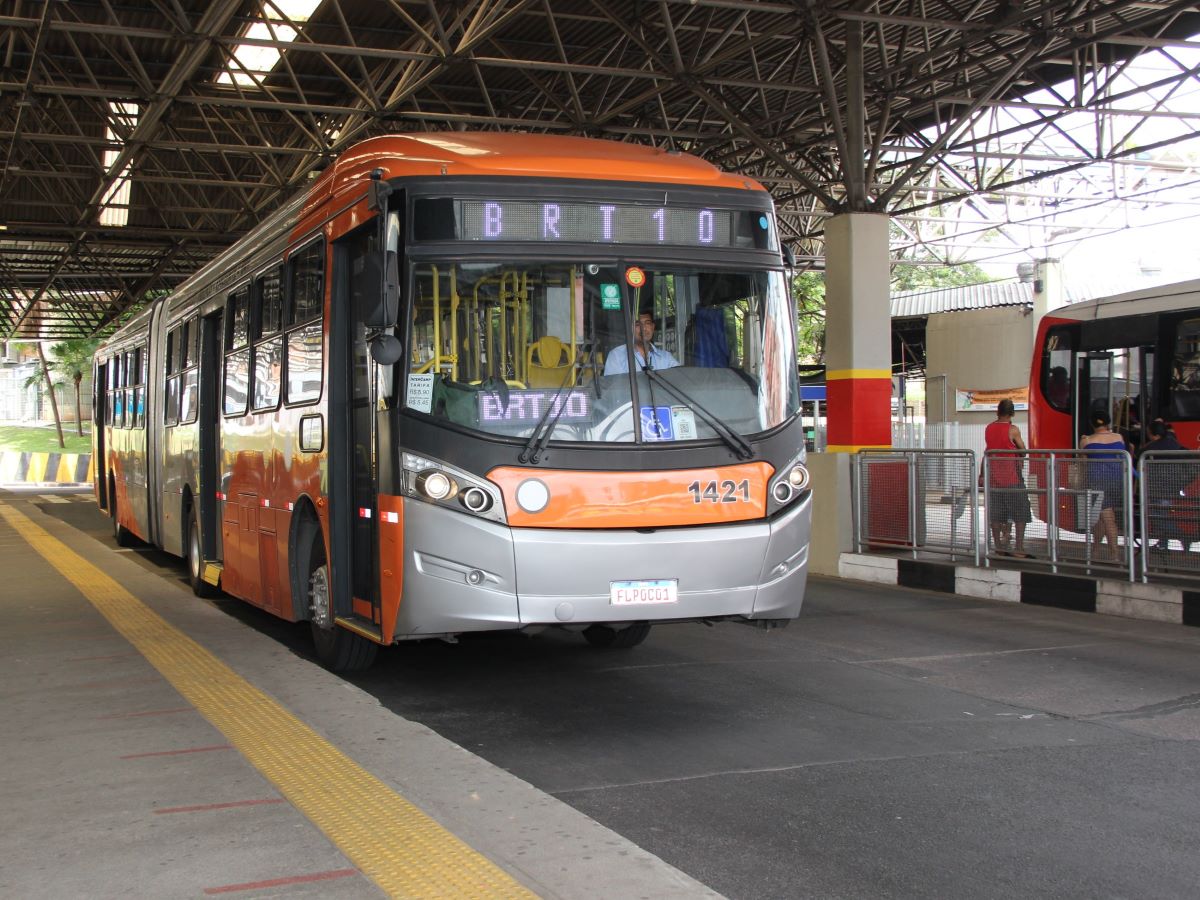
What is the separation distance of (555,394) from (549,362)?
177mm

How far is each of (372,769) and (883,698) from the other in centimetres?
360

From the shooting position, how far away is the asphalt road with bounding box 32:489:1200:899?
4.82 m

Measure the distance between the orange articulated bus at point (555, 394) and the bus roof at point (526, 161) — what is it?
0.8 inches

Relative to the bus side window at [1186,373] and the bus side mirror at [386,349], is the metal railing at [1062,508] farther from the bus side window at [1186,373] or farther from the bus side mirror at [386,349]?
the bus side mirror at [386,349]

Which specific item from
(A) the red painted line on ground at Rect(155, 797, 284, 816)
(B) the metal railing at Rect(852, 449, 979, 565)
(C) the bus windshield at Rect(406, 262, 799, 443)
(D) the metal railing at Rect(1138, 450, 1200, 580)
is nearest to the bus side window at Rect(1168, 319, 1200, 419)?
(B) the metal railing at Rect(852, 449, 979, 565)

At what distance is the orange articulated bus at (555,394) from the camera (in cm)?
673

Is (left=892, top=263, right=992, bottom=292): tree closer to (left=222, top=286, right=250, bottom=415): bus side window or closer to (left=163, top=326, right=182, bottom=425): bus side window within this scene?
(left=163, top=326, right=182, bottom=425): bus side window

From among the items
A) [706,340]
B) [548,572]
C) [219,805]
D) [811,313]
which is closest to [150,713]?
[219,805]

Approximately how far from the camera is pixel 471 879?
4.23 meters

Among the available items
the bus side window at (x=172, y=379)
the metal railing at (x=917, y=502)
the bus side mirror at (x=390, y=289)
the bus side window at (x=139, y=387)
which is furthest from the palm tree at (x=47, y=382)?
the bus side mirror at (x=390, y=289)

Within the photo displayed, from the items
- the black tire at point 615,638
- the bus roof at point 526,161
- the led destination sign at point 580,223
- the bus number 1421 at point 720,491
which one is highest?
the bus roof at point 526,161

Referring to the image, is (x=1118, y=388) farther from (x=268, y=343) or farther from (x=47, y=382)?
(x=47, y=382)

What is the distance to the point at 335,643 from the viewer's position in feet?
27.9

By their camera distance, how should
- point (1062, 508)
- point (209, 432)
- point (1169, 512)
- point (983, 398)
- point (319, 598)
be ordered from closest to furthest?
point (319, 598) < point (1169, 512) < point (209, 432) < point (1062, 508) < point (983, 398)
